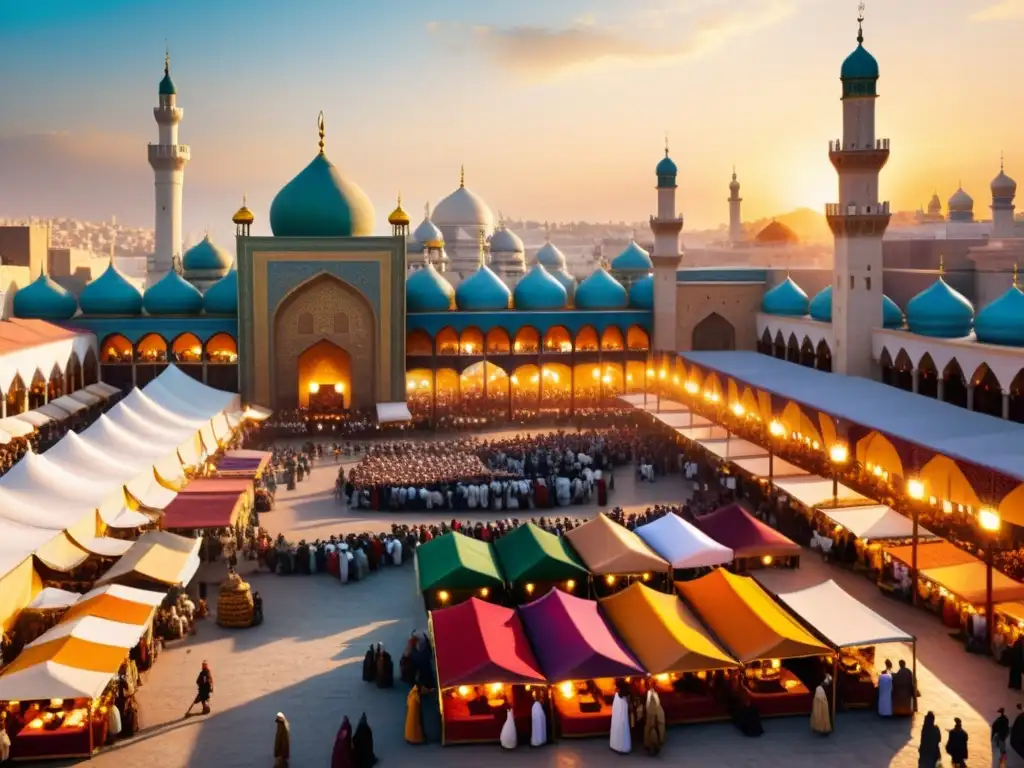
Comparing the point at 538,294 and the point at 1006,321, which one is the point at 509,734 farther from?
the point at 538,294

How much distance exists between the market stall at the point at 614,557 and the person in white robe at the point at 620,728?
393cm

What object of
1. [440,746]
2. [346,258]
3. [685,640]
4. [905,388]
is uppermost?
[346,258]

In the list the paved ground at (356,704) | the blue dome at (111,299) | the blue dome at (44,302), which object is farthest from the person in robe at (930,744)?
the blue dome at (44,302)

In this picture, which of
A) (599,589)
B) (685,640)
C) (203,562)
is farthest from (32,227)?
(685,640)

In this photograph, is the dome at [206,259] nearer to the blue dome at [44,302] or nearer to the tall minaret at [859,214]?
the blue dome at [44,302]

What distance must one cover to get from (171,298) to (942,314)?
21.0 metres

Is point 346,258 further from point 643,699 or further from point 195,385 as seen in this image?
point 643,699

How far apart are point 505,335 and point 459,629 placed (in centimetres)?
2265

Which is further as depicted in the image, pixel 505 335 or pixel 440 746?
pixel 505 335

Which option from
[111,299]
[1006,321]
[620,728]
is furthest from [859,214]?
[111,299]

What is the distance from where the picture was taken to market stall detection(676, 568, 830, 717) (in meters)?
12.5

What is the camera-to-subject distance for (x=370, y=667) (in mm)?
13703

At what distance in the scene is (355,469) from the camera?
79.0 ft

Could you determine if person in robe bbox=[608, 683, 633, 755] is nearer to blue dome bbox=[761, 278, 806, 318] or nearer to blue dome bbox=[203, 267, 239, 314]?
blue dome bbox=[761, 278, 806, 318]
